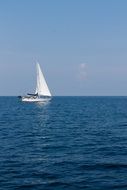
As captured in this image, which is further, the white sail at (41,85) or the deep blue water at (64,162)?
the white sail at (41,85)

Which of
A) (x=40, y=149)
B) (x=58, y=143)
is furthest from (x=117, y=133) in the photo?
(x=40, y=149)

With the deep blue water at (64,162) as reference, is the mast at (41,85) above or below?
above

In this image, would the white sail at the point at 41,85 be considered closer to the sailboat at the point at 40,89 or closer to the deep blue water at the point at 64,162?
the sailboat at the point at 40,89

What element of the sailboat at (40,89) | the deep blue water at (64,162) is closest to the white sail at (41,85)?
the sailboat at (40,89)

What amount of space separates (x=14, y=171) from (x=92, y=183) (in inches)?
269

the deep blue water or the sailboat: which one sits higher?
the sailboat

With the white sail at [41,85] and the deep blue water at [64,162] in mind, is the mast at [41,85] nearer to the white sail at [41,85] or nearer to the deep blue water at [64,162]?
the white sail at [41,85]

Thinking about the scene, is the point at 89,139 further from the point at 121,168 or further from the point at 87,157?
the point at 121,168

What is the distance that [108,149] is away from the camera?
42.0 metres

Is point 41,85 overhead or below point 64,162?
overhead

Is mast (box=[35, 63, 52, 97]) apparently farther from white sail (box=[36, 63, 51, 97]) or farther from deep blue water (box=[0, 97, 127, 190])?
deep blue water (box=[0, 97, 127, 190])

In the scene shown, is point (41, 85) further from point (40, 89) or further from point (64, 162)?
point (64, 162)

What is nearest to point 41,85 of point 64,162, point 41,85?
point 41,85

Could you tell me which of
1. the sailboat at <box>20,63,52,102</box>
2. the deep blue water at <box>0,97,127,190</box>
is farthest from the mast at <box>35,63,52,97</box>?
the deep blue water at <box>0,97,127,190</box>
